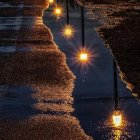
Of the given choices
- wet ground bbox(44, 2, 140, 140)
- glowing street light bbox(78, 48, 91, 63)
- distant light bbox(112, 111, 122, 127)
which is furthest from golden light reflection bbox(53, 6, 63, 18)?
distant light bbox(112, 111, 122, 127)

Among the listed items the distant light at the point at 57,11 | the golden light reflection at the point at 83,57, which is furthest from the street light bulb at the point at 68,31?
the distant light at the point at 57,11

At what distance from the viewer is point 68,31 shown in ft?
74.5

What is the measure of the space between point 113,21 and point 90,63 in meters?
9.12

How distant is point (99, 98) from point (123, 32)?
9.89 metres

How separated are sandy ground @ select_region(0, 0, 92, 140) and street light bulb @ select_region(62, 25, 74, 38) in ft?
2.33

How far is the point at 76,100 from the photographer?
1192cm

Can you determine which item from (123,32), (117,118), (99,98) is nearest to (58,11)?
(123,32)

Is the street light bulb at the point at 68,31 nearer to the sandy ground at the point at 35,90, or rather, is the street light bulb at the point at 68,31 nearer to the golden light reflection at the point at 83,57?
the sandy ground at the point at 35,90

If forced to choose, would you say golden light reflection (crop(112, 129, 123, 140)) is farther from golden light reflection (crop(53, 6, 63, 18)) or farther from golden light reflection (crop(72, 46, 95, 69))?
golden light reflection (crop(53, 6, 63, 18))

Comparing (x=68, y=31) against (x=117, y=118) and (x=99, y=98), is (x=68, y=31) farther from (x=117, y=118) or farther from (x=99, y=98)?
(x=117, y=118)

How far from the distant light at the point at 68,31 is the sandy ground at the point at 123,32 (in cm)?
121

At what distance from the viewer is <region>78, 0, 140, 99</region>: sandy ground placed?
14.3 m

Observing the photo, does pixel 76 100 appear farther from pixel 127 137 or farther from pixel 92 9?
pixel 92 9

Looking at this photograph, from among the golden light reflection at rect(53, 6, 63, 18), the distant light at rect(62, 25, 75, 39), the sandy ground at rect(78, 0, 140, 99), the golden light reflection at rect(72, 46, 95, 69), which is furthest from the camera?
the golden light reflection at rect(53, 6, 63, 18)
